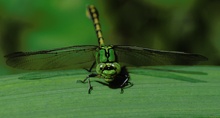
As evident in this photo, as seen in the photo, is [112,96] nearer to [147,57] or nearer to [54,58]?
[54,58]

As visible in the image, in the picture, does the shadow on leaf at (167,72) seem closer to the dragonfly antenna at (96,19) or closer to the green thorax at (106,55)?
the green thorax at (106,55)

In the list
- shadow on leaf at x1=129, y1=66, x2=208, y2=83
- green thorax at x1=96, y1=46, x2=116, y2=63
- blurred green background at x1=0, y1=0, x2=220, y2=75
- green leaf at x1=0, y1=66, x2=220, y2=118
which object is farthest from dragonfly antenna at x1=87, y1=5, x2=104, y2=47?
green leaf at x1=0, y1=66, x2=220, y2=118

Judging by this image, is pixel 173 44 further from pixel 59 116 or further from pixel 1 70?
pixel 59 116

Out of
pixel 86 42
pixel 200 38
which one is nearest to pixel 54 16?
pixel 86 42

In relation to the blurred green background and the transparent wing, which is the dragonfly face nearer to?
the transparent wing

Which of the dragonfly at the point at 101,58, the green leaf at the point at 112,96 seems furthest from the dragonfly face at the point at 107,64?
the green leaf at the point at 112,96
